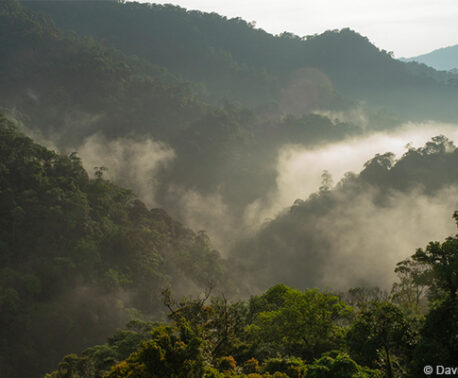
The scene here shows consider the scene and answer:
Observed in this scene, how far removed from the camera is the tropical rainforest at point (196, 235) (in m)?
23.9

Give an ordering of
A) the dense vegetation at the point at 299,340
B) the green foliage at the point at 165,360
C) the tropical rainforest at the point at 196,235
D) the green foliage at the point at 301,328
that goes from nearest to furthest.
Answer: the green foliage at the point at 165,360, the dense vegetation at the point at 299,340, the tropical rainforest at the point at 196,235, the green foliage at the point at 301,328

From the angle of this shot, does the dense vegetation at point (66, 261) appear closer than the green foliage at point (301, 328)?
No

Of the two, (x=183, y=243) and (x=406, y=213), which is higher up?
(x=406, y=213)

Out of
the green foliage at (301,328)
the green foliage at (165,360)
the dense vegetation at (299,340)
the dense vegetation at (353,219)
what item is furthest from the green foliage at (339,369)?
the dense vegetation at (353,219)

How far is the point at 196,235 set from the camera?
366ft

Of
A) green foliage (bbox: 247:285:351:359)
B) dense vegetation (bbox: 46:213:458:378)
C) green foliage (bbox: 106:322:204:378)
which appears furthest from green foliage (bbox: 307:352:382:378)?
green foliage (bbox: 247:285:351:359)

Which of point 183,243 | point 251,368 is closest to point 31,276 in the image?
point 183,243

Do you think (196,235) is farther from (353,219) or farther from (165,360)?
(165,360)

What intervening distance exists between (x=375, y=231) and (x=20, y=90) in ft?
485

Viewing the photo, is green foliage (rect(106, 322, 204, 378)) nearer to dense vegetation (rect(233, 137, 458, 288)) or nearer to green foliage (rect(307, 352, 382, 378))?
green foliage (rect(307, 352, 382, 378))

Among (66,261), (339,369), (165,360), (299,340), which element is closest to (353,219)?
(66,261)

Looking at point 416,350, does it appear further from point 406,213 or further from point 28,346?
point 406,213

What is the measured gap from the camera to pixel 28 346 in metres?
60.3

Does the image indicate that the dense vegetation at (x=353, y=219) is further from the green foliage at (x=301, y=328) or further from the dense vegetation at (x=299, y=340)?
the green foliage at (x=301, y=328)
